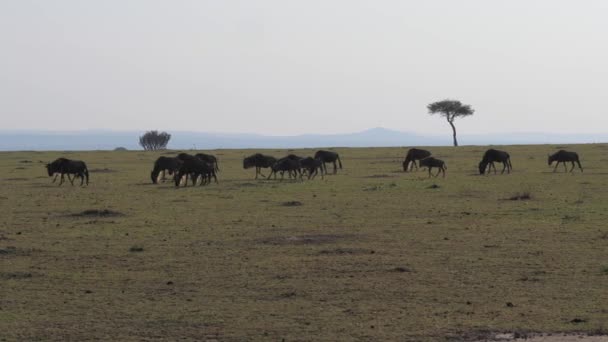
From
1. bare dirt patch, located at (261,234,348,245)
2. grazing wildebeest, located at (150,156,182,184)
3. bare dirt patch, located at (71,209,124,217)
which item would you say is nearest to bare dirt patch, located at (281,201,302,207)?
bare dirt patch, located at (71,209,124,217)

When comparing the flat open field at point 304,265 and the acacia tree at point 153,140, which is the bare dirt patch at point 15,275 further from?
the acacia tree at point 153,140

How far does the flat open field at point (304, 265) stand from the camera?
11367 mm

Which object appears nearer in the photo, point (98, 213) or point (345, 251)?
point (345, 251)

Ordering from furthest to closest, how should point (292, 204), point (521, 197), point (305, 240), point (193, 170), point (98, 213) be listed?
point (193, 170) → point (521, 197) → point (292, 204) → point (98, 213) → point (305, 240)

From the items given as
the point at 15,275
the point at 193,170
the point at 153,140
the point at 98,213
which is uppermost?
the point at 153,140

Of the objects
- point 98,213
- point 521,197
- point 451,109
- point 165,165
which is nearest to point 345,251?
point 98,213

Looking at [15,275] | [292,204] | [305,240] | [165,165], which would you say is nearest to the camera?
[15,275]

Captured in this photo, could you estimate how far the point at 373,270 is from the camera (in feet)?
49.2

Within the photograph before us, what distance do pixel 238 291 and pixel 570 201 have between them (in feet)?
51.9

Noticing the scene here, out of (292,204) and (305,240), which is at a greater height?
(292,204)

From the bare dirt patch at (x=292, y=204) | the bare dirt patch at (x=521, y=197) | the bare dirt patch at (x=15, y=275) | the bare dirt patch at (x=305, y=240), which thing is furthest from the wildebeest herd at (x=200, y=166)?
the bare dirt patch at (x=15, y=275)

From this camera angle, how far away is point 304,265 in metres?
15.5

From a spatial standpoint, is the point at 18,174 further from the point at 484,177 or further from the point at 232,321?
the point at 232,321

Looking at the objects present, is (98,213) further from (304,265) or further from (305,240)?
(304,265)
